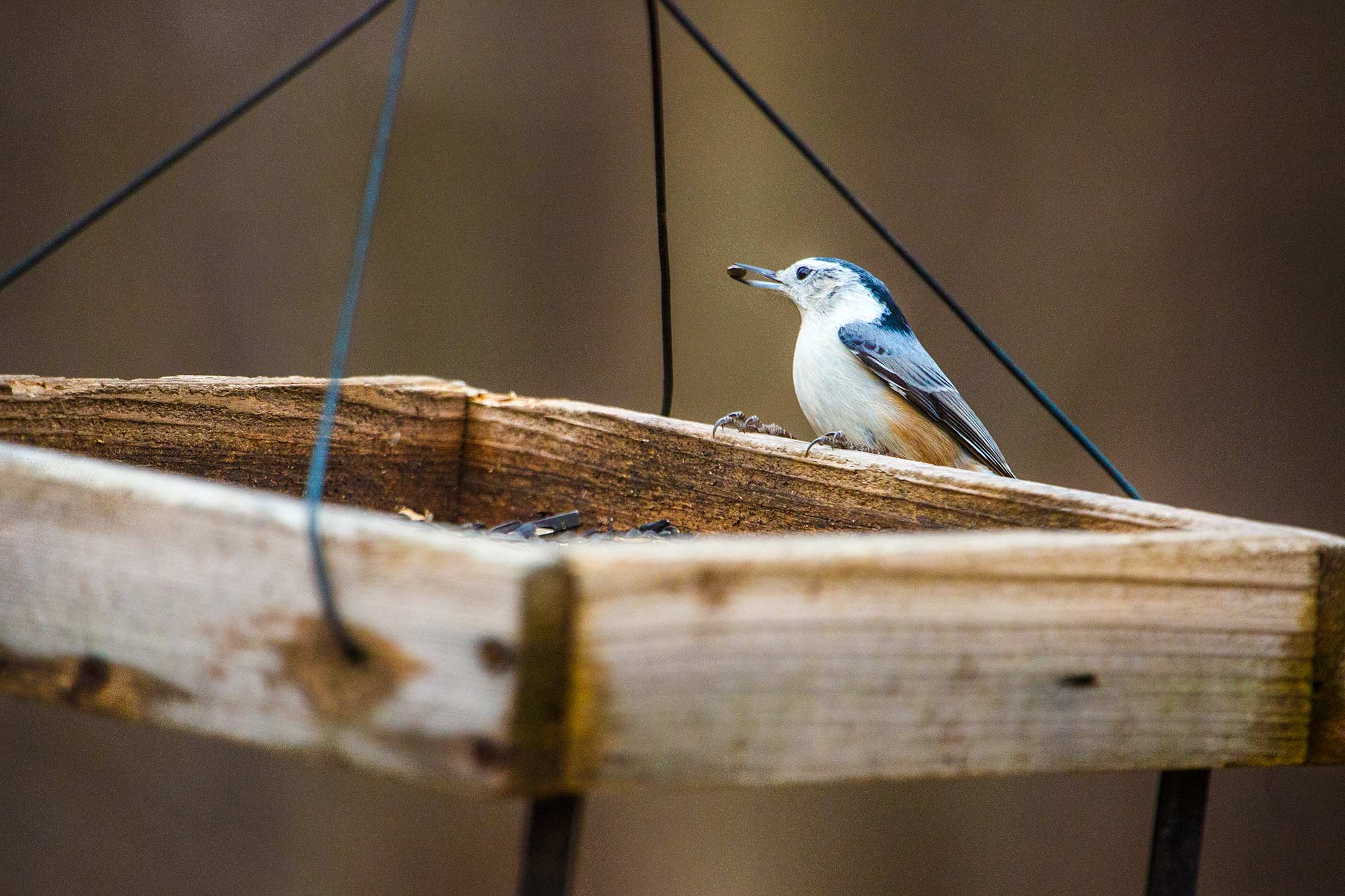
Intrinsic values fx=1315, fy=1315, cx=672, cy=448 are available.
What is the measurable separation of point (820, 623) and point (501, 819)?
2834 mm

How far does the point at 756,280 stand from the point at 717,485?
1.08 m

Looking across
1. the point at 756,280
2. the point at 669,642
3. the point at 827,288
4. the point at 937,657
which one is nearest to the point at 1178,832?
the point at 937,657

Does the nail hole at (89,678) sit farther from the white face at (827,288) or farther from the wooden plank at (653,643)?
the white face at (827,288)

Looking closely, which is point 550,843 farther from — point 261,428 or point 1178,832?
point 261,428

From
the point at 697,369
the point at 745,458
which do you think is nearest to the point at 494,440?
the point at 745,458

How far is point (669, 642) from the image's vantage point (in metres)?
0.92

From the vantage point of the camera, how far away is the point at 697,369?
383 cm

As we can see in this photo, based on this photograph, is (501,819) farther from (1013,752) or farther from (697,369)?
(1013,752)

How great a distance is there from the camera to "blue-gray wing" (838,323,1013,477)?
8.17 ft

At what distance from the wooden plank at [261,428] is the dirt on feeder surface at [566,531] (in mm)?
111

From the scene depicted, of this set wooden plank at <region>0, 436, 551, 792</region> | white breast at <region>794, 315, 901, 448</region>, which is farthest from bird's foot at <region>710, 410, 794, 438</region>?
wooden plank at <region>0, 436, 551, 792</region>

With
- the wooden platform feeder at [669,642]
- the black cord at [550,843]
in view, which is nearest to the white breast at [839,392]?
the wooden platform feeder at [669,642]

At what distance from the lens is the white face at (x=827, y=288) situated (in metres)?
2.78

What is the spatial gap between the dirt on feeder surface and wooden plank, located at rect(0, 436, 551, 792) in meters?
0.74
